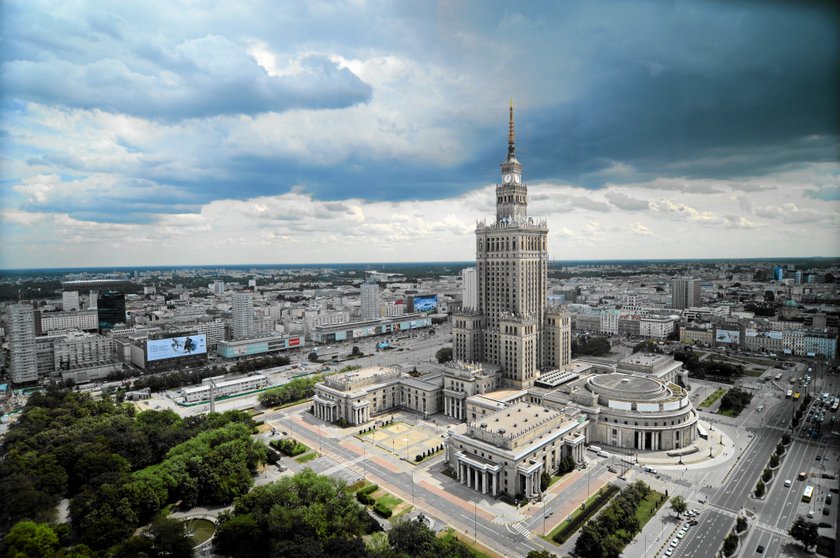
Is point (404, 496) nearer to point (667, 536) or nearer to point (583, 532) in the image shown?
point (583, 532)

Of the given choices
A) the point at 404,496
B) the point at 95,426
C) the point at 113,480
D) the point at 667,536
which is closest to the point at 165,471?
the point at 113,480

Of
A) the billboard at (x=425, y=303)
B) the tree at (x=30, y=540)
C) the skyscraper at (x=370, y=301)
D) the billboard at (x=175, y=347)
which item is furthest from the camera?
the billboard at (x=425, y=303)

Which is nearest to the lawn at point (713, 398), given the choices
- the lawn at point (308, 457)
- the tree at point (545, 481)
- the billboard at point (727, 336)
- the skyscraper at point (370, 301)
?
the billboard at point (727, 336)

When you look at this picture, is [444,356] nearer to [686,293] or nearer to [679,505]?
[679,505]

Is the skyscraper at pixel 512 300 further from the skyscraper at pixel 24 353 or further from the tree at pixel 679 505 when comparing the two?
the skyscraper at pixel 24 353

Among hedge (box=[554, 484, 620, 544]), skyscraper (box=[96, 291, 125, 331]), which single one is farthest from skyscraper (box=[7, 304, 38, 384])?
hedge (box=[554, 484, 620, 544])

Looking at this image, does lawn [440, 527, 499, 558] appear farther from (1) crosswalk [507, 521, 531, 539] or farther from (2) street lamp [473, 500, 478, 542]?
(1) crosswalk [507, 521, 531, 539]

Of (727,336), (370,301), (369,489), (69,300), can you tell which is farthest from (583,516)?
(69,300)
